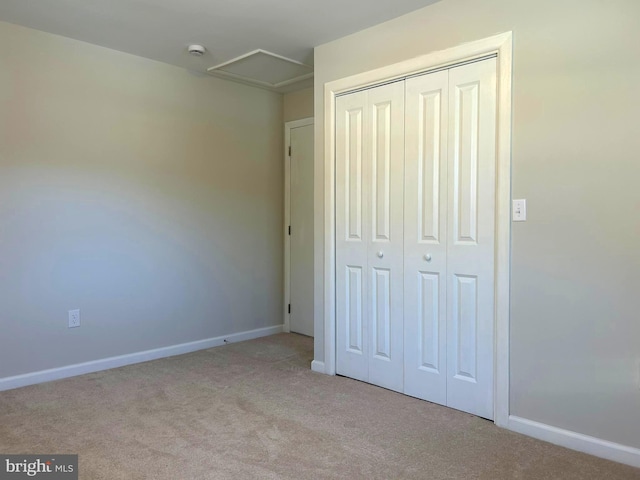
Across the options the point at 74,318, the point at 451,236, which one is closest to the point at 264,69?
the point at 451,236

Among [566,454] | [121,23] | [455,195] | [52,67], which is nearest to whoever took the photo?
[566,454]

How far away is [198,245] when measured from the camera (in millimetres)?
3949

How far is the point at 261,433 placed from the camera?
7.54 feet

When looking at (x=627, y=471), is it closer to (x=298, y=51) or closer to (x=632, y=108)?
(x=632, y=108)

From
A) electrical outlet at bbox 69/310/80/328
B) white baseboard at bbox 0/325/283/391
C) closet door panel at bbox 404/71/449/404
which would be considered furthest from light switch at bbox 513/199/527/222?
electrical outlet at bbox 69/310/80/328

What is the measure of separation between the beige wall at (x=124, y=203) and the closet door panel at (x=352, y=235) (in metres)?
1.40

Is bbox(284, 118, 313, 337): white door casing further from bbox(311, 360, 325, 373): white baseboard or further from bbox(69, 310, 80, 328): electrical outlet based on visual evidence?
bbox(69, 310, 80, 328): electrical outlet

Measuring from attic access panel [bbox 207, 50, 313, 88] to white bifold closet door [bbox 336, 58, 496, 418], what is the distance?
29.8 inches

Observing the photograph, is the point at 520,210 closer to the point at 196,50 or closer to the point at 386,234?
the point at 386,234

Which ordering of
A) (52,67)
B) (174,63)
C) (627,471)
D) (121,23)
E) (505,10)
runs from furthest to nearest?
(174,63)
(52,67)
(121,23)
(505,10)
(627,471)

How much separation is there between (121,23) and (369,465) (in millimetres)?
3004

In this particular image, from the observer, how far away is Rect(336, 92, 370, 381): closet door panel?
303cm

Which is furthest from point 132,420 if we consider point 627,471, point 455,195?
point 627,471

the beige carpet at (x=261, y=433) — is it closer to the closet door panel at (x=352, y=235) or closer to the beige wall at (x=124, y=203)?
the closet door panel at (x=352, y=235)
